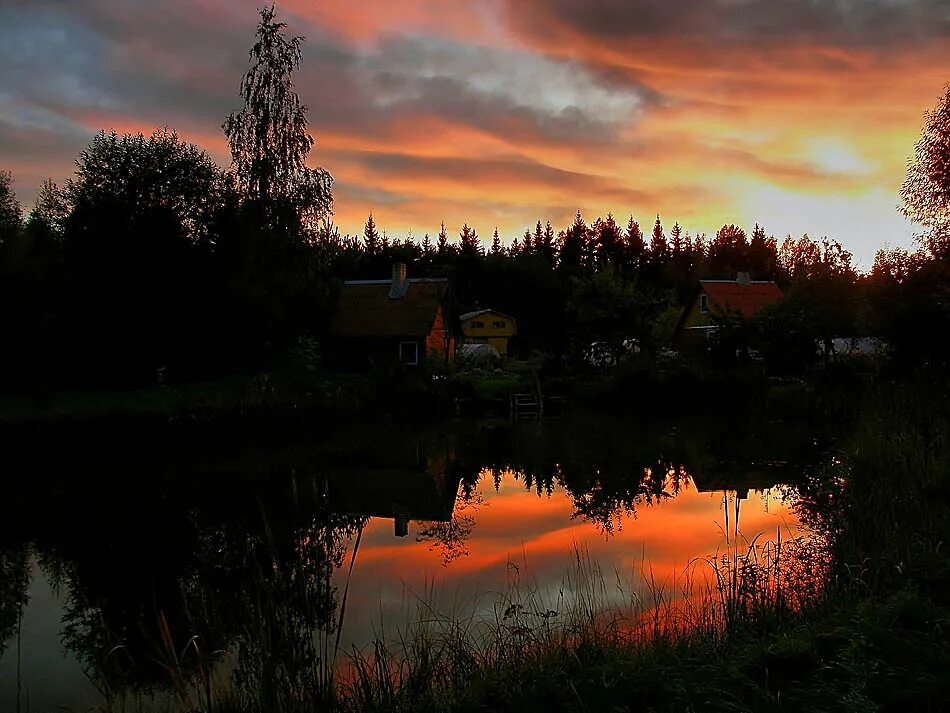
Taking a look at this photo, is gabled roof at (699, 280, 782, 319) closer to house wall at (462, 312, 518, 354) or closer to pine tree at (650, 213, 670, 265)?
house wall at (462, 312, 518, 354)

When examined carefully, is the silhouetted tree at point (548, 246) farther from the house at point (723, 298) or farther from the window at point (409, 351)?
the window at point (409, 351)

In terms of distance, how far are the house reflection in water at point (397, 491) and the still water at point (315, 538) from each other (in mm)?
71

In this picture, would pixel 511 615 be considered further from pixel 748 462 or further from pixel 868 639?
pixel 748 462

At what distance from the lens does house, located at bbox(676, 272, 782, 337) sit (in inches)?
2189

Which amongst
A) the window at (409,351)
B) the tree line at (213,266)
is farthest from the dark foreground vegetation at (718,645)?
the window at (409,351)

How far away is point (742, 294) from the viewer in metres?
56.9

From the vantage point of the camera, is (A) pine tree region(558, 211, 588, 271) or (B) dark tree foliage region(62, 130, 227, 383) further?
(A) pine tree region(558, 211, 588, 271)

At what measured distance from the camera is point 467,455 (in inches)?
854

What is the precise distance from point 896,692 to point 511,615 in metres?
4.10

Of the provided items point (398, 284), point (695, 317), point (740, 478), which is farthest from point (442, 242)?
point (740, 478)

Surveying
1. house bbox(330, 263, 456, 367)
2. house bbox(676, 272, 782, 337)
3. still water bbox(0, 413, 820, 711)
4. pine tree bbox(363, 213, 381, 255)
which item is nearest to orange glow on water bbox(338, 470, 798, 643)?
still water bbox(0, 413, 820, 711)

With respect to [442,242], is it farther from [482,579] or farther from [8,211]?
[482,579]

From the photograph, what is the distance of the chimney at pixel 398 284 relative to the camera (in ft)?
146

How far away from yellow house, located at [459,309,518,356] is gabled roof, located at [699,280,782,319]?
14.1 m
